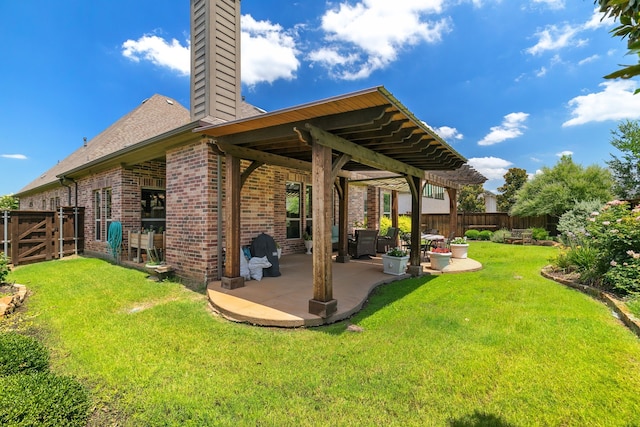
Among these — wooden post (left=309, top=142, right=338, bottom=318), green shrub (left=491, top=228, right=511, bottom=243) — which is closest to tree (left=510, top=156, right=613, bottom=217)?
green shrub (left=491, top=228, right=511, bottom=243)

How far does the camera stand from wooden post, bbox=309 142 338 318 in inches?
154

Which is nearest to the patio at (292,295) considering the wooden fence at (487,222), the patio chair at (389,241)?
the patio chair at (389,241)

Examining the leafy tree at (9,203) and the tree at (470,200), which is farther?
the tree at (470,200)

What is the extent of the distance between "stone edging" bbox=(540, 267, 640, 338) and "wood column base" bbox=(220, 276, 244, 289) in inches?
218

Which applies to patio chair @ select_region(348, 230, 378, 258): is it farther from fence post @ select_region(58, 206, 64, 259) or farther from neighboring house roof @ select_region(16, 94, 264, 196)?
fence post @ select_region(58, 206, 64, 259)

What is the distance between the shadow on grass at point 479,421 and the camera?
2078 millimetres

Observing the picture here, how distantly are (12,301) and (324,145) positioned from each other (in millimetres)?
5504

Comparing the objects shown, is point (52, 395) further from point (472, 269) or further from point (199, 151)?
point (472, 269)

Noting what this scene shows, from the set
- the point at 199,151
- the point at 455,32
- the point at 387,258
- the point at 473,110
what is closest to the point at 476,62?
the point at 455,32

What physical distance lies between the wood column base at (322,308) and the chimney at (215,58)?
191 inches

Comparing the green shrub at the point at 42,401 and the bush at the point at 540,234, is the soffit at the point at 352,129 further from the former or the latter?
the bush at the point at 540,234

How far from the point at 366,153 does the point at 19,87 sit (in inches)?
654

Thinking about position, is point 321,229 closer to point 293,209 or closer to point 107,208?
point 293,209

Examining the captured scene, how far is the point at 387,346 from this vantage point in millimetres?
3287
